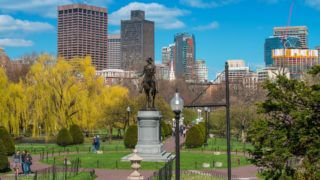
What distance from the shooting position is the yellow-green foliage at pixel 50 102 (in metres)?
54.2

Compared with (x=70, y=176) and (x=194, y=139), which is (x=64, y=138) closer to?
(x=194, y=139)

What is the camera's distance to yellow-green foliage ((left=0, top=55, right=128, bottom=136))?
54.2m

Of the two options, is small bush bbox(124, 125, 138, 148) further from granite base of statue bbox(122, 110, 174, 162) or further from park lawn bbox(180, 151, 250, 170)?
granite base of statue bbox(122, 110, 174, 162)

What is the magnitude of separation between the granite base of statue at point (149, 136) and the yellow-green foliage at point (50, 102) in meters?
22.1

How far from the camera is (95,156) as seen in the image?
39.2 meters

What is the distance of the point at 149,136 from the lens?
3431cm

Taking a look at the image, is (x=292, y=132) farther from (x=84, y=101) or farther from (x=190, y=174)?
(x=84, y=101)

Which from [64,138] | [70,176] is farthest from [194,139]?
[70,176]

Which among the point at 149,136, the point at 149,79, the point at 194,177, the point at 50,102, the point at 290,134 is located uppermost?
the point at 149,79

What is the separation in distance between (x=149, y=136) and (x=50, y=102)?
22.9 m

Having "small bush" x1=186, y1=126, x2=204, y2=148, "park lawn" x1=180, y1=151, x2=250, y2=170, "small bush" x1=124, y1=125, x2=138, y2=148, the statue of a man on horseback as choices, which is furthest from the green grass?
"small bush" x1=186, y1=126, x2=204, y2=148

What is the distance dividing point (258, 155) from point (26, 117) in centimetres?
4174

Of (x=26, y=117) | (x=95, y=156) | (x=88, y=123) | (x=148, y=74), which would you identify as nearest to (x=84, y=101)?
(x=88, y=123)

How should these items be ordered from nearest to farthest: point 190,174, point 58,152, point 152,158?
1. point 190,174
2. point 152,158
3. point 58,152
